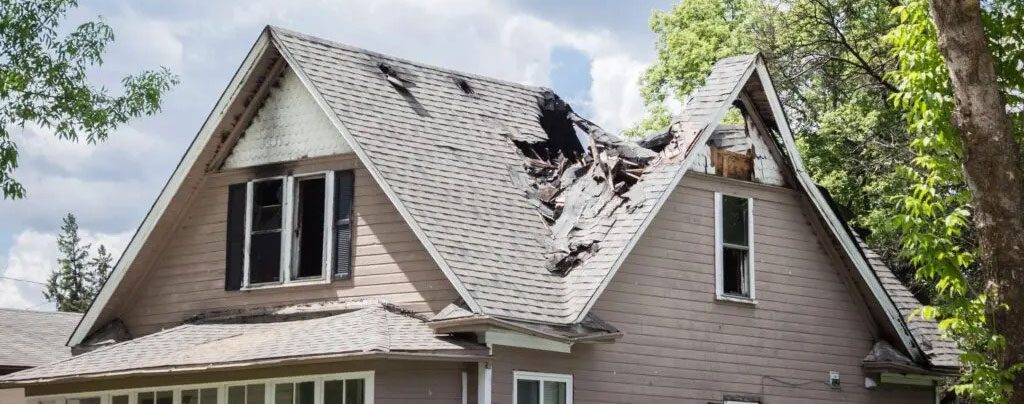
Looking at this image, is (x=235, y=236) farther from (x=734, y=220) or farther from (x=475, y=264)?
(x=734, y=220)

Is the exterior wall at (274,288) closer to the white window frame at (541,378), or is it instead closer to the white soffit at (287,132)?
the white soffit at (287,132)

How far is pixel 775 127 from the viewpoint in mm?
21906

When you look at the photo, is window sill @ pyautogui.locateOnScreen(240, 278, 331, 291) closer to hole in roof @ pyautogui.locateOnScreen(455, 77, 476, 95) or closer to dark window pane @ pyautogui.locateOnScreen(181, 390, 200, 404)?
dark window pane @ pyautogui.locateOnScreen(181, 390, 200, 404)

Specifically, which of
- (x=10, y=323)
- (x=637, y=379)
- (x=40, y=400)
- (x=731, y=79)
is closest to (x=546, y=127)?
(x=731, y=79)

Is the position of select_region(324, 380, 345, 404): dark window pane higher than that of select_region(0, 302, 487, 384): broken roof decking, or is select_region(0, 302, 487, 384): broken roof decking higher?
select_region(0, 302, 487, 384): broken roof decking

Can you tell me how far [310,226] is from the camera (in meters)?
20.9

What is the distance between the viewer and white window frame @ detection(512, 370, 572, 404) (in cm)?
1838

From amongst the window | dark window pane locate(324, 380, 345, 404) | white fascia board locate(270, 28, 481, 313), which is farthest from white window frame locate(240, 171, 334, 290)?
dark window pane locate(324, 380, 345, 404)

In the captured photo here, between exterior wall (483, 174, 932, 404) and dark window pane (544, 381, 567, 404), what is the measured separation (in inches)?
7.0

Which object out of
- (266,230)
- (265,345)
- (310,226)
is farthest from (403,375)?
(266,230)

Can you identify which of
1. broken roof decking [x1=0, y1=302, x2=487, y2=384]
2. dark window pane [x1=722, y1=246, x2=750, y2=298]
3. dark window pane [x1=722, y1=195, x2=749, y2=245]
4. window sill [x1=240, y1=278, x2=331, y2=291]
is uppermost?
dark window pane [x1=722, y1=195, x2=749, y2=245]

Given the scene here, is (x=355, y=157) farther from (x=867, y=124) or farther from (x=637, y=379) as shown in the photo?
(x=867, y=124)

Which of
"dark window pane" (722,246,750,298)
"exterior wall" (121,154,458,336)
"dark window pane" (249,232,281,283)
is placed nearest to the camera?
"exterior wall" (121,154,458,336)

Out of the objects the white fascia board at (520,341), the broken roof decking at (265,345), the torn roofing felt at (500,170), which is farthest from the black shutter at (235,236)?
the white fascia board at (520,341)
